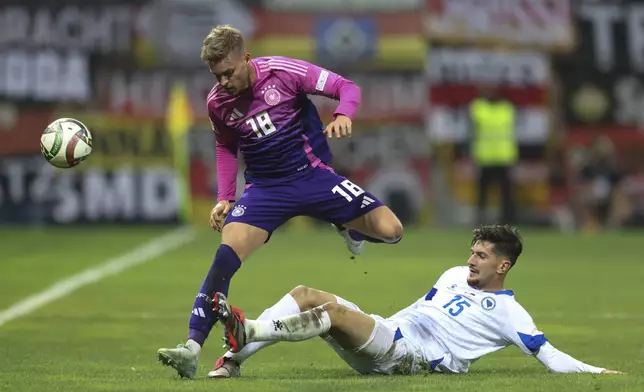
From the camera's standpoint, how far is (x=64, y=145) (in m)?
9.12

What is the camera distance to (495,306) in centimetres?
783

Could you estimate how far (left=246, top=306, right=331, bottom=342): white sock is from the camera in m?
7.23

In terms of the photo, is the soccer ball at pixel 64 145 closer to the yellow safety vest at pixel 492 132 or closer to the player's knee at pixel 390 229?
the player's knee at pixel 390 229

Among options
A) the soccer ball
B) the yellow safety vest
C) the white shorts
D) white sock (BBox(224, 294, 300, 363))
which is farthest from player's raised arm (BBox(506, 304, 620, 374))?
the yellow safety vest

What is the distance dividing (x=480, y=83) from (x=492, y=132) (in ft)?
3.60

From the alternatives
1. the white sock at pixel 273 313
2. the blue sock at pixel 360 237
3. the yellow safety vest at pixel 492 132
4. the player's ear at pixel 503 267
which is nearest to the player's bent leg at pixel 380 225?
the blue sock at pixel 360 237

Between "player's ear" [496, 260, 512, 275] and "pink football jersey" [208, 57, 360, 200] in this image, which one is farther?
"pink football jersey" [208, 57, 360, 200]

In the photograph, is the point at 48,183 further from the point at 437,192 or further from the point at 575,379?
the point at 575,379

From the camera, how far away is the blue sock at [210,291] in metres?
7.75

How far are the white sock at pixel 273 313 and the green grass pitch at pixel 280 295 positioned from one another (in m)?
0.15

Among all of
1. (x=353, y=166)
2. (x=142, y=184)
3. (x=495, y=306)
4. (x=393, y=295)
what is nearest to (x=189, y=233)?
(x=142, y=184)

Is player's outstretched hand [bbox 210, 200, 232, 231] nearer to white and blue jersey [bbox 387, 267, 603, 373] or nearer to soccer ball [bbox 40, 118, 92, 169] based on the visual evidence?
soccer ball [bbox 40, 118, 92, 169]

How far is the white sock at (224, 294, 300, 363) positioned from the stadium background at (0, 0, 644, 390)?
15884 millimetres

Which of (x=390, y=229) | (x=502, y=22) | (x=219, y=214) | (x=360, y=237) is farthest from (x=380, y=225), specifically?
(x=502, y=22)
